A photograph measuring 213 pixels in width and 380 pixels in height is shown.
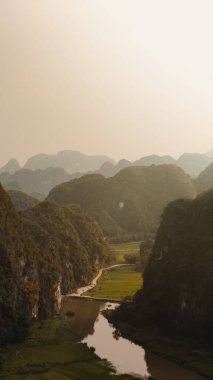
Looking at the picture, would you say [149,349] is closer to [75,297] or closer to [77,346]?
[77,346]

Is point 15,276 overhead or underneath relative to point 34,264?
underneath

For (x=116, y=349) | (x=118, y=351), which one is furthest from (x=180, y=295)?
(x=118, y=351)

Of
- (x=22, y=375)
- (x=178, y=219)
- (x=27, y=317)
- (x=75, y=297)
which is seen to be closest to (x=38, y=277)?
(x=27, y=317)

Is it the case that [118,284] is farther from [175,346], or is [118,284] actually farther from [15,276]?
[175,346]

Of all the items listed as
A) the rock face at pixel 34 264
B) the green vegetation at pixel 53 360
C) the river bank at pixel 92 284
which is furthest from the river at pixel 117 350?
the river bank at pixel 92 284

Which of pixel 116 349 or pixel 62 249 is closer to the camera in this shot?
pixel 116 349
